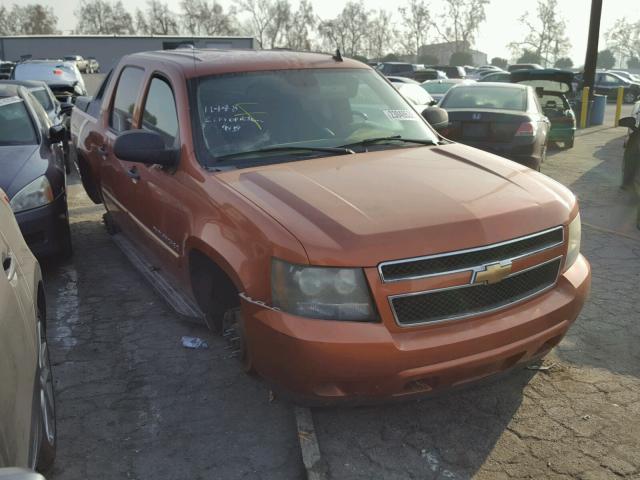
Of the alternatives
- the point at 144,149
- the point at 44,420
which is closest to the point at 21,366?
the point at 44,420

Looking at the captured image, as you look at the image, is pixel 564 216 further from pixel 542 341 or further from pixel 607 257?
pixel 607 257

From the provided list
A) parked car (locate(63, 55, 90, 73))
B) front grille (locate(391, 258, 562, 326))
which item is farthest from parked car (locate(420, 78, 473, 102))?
parked car (locate(63, 55, 90, 73))

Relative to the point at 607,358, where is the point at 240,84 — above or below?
above

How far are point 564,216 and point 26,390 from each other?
2481mm

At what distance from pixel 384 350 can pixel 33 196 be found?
3.65 metres

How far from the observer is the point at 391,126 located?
404cm

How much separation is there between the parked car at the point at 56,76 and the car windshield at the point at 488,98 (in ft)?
32.7

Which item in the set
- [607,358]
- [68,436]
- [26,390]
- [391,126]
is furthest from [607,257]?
[26,390]

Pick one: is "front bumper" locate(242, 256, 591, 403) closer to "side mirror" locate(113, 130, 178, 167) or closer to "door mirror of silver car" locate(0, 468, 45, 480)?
"side mirror" locate(113, 130, 178, 167)

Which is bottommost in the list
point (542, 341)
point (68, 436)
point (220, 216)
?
point (68, 436)

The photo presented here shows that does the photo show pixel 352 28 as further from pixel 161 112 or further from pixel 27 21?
pixel 161 112

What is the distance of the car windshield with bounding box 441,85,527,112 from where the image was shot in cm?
998

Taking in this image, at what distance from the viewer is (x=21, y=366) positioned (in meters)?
2.17

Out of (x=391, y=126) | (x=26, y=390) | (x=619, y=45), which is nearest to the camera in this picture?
(x=26, y=390)
